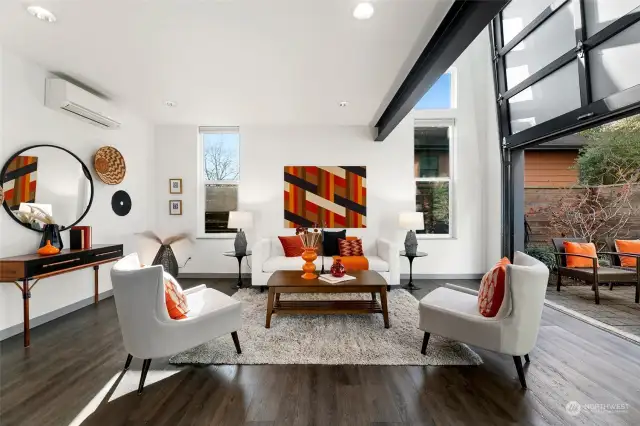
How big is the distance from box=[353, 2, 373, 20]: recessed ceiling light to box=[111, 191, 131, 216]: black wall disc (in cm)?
396

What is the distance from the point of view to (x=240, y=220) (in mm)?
4488

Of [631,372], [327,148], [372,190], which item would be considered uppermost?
[327,148]

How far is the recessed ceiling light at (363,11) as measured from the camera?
199 cm

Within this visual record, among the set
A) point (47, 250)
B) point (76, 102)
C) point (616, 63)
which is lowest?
point (47, 250)

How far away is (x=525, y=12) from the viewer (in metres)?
3.85

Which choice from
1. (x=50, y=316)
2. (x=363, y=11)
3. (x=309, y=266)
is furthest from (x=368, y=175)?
(x=50, y=316)

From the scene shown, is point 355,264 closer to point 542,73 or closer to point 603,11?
point 542,73

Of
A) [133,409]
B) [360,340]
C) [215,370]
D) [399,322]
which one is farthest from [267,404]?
[399,322]

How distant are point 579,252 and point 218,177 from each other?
5.73 metres

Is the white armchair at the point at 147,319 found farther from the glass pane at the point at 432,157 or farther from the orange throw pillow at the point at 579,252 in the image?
the orange throw pillow at the point at 579,252

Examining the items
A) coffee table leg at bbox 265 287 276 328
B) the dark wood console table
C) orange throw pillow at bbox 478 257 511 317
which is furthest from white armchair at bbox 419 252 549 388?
the dark wood console table

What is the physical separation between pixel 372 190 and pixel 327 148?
1086mm

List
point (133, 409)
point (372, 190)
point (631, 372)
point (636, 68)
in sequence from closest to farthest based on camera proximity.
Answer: point (133, 409)
point (631, 372)
point (636, 68)
point (372, 190)

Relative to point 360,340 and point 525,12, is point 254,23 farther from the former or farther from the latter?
point 525,12
